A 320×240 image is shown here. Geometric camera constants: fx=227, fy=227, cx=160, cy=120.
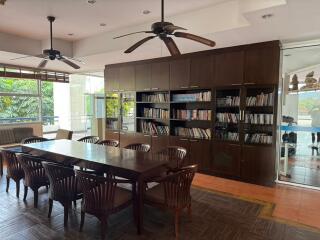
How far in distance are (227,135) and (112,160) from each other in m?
2.61

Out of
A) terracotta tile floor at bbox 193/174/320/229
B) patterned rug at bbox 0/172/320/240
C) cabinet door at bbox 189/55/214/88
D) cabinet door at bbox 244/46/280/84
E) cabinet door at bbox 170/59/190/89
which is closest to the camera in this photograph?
patterned rug at bbox 0/172/320/240

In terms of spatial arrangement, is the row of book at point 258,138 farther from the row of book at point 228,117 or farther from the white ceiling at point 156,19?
the white ceiling at point 156,19

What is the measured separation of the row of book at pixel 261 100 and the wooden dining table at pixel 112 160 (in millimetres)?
2141

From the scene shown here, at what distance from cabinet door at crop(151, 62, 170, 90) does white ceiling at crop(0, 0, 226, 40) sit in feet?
4.31

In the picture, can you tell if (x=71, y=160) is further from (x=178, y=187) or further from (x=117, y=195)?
(x=178, y=187)

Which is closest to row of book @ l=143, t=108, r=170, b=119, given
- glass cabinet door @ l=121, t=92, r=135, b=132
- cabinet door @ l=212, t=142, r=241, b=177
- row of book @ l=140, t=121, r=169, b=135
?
row of book @ l=140, t=121, r=169, b=135

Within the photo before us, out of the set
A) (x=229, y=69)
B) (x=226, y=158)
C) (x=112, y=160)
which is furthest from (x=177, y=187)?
(x=229, y=69)

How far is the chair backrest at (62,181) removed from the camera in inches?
107

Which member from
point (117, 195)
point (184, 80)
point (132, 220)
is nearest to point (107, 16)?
point (184, 80)

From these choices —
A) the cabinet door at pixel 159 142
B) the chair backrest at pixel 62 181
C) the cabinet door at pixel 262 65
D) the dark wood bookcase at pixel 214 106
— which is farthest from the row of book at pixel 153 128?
the chair backrest at pixel 62 181

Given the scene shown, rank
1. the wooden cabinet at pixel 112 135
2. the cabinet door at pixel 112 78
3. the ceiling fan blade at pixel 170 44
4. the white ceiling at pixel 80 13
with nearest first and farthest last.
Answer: the ceiling fan blade at pixel 170 44 → the white ceiling at pixel 80 13 → the cabinet door at pixel 112 78 → the wooden cabinet at pixel 112 135

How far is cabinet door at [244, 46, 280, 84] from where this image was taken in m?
3.96

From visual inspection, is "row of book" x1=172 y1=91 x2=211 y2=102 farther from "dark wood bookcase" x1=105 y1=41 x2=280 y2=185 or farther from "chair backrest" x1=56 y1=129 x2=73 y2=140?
"chair backrest" x1=56 y1=129 x2=73 y2=140

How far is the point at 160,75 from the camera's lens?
17.9 ft
